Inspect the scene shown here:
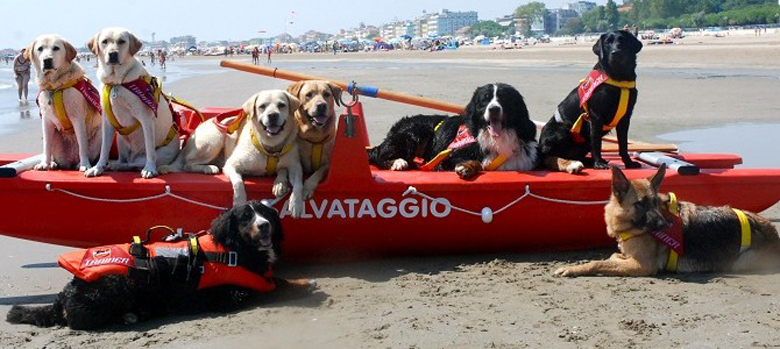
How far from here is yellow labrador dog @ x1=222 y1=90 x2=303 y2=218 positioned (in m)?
5.19

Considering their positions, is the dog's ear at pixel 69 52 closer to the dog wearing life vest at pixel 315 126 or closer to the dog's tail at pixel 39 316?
the dog wearing life vest at pixel 315 126

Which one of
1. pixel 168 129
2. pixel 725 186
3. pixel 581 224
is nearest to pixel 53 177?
pixel 168 129

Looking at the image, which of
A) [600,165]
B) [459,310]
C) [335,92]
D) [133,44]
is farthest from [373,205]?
[133,44]

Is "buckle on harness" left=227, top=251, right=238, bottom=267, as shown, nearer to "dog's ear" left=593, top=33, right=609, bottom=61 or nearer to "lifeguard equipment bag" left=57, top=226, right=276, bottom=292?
"lifeguard equipment bag" left=57, top=226, right=276, bottom=292

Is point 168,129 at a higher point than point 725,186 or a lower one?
higher

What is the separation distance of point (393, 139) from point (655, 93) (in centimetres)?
1299

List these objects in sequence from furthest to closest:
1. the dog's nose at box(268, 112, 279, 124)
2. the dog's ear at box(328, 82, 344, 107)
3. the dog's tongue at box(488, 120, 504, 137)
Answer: the dog's tongue at box(488, 120, 504, 137), the dog's ear at box(328, 82, 344, 107), the dog's nose at box(268, 112, 279, 124)

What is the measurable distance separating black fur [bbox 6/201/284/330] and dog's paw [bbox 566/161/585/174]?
2.13 meters

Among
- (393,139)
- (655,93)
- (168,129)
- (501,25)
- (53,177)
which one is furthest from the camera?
(501,25)

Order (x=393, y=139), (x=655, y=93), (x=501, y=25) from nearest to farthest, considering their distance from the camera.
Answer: (x=393, y=139) → (x=655, y=93) → (x=501, y=25)

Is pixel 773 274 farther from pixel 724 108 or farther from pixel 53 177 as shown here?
pixel 724 108

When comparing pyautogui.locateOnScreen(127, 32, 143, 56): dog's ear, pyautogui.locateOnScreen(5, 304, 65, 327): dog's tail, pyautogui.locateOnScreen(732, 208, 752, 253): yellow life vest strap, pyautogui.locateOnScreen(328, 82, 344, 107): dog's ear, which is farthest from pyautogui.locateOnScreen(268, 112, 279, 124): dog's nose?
pyautogui.locateOnScreen(732, 208, 752, 253): yellow life vest strap

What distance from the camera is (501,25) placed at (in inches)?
6673

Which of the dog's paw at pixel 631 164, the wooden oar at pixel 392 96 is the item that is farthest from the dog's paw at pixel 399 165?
the dog's paw at pixel 631 164
